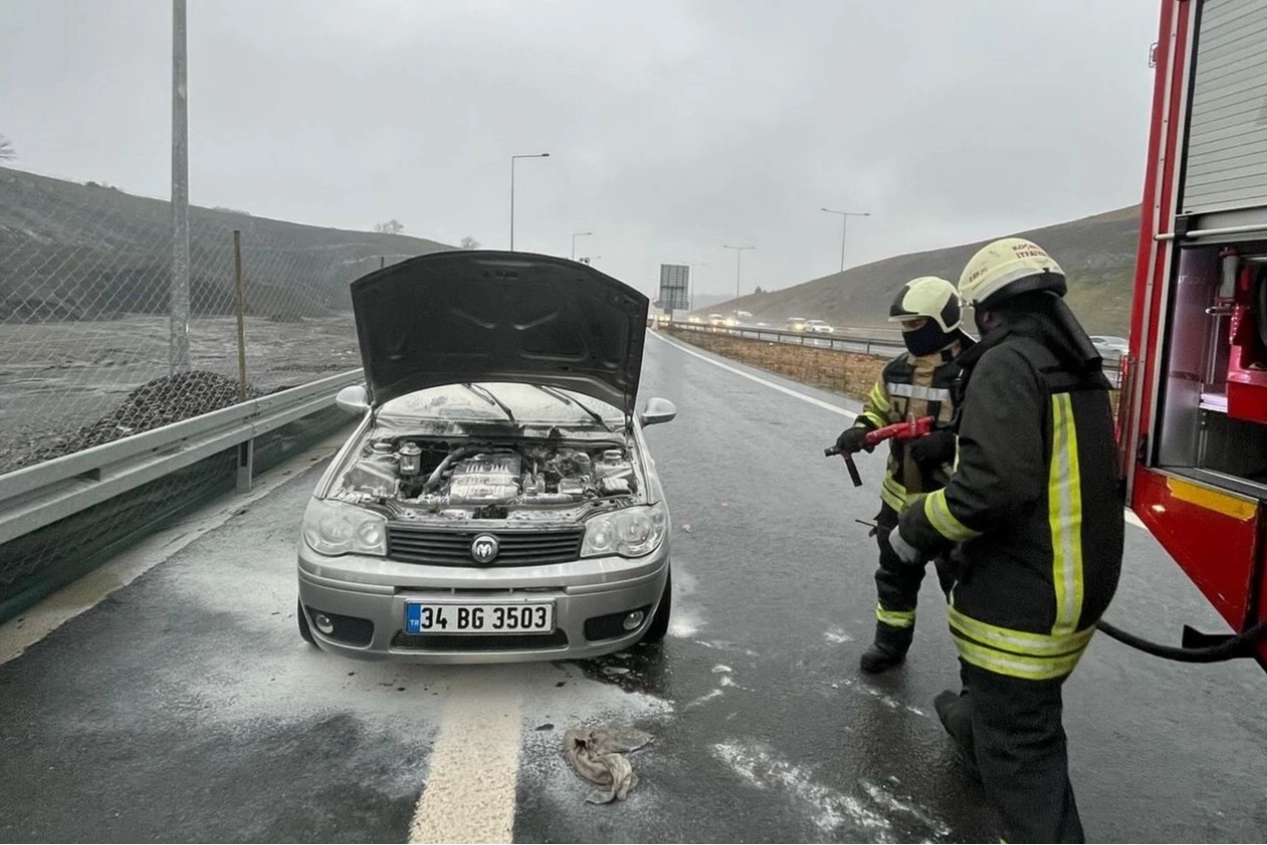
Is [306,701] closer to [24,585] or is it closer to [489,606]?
[489,606]

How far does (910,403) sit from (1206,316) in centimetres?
110

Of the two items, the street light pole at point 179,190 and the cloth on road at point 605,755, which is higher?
the street light pole at point 179,190

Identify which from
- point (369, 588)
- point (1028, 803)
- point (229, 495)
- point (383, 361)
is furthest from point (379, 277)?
point (1028, 803)

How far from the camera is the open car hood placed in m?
4.04

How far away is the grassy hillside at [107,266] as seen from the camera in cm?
610

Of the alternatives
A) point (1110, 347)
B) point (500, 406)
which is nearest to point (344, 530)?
point (500, 406)

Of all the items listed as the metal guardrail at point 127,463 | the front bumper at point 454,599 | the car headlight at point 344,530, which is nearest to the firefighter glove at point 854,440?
the front bumper at point 454,599

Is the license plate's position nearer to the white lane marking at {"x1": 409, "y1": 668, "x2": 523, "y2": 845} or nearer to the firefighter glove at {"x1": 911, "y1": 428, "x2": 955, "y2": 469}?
the white lane marking at {"x1": 409, "y1": 668, "x2": 523, "y2": 845}

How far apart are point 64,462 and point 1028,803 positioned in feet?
13.9

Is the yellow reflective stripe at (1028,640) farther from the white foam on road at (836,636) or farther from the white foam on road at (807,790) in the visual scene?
the white foam on road at (836,636)

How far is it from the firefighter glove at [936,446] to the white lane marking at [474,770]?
71.5 inches

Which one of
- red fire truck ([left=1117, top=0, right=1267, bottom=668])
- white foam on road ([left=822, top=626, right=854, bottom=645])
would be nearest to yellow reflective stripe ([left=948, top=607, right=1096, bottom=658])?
red fire truck ([left=1117, top=0, right=1267, bottom=668])

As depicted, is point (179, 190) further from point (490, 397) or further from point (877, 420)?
point (877, 420)

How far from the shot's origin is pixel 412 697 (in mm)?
3094
